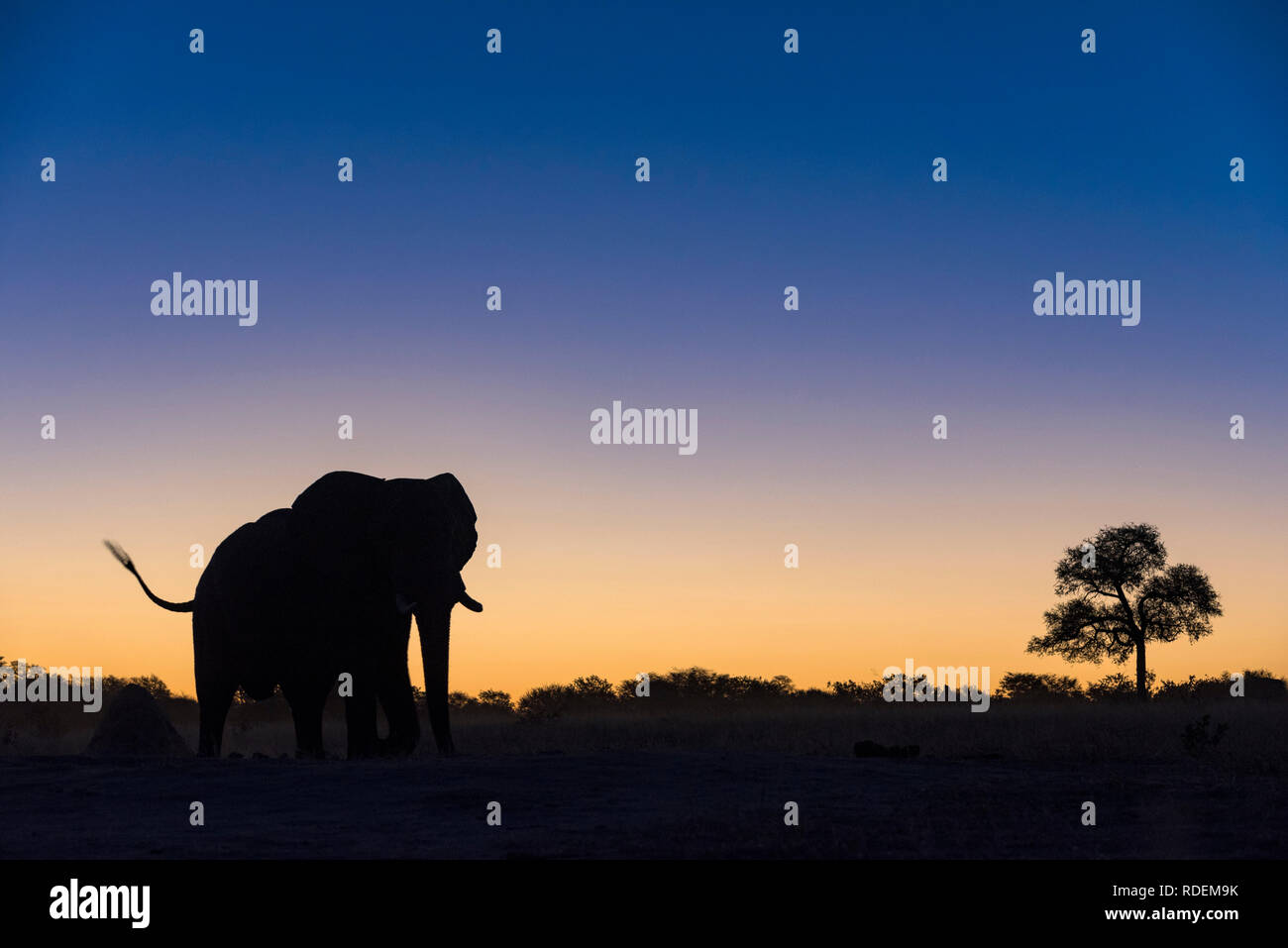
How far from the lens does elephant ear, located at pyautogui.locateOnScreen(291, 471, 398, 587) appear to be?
19969 mm

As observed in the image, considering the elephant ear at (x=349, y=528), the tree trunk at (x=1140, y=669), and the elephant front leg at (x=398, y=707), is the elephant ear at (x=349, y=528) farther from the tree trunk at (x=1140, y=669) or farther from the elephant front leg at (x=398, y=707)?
the tree trunk at (x=1140, y=669)

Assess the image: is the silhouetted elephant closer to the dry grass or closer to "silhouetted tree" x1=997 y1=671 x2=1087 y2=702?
the dry grass

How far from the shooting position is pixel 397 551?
1978 centimetres

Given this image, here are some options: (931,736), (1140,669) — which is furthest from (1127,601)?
(931,736)

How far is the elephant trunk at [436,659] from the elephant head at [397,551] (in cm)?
1

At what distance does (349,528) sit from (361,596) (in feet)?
3.68

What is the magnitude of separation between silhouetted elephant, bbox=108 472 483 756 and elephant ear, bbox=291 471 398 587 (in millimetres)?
15

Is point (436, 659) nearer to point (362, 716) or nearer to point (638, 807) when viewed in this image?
point (362, 716)

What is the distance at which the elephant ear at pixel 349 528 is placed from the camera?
19969mm

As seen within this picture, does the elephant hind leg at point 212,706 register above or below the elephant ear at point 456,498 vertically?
below

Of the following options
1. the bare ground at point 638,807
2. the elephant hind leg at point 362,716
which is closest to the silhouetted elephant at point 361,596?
the elephant hind leg at point 362,716
